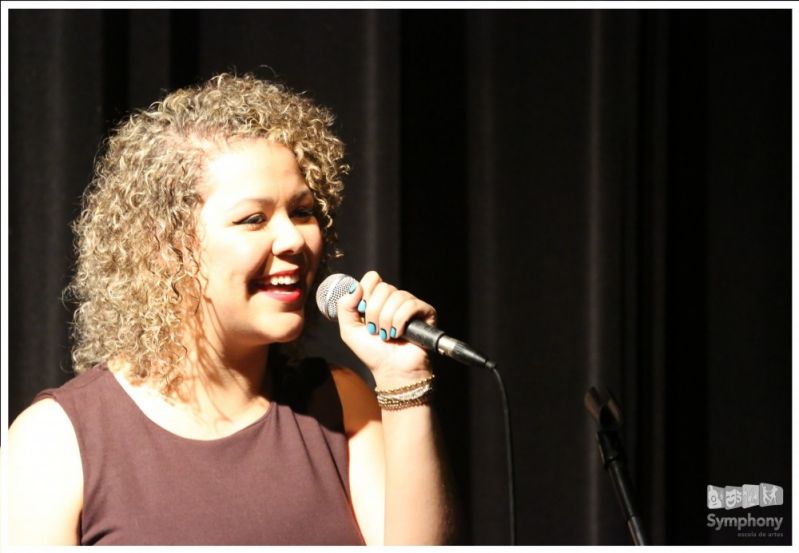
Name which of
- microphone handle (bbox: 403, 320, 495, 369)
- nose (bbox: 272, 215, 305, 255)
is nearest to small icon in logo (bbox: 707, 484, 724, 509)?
microphone handle (bbox: 403, 320, 495, 369)

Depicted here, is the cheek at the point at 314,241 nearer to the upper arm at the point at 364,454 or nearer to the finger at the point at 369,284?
the finger at the point at 369,284

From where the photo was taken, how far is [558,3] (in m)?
2.09

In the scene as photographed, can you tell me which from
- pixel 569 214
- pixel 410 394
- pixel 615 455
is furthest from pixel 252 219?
pixel 569 214

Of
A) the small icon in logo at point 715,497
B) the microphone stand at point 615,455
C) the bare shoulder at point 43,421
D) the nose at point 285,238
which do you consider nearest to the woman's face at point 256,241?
the nose at point 285,238

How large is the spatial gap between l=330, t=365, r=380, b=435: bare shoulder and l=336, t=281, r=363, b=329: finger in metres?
0.24

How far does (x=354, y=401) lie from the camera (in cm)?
153

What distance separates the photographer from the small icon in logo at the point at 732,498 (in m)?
2.00

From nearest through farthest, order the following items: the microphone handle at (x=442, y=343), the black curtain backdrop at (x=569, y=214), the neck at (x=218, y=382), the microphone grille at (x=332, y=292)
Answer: the microphone handle at (x=442, y=343), the microphone grille at (x=332, y=292), the neck at (x=218, y=382), the black curtain backdrop at (x=569, y=214)

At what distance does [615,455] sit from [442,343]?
28cm

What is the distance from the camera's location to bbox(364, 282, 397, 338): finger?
48.3 inches

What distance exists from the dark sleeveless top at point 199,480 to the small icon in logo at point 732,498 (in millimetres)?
991

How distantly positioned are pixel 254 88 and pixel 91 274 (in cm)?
42

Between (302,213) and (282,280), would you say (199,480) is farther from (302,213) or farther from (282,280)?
(302,213)

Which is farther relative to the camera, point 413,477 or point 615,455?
point 413,477
